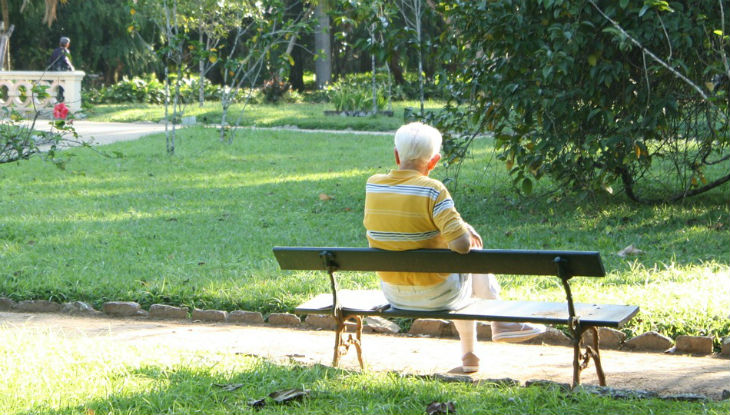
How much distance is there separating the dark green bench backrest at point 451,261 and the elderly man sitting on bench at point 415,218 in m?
0.14

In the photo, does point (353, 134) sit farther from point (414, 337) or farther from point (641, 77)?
point (414, 337)

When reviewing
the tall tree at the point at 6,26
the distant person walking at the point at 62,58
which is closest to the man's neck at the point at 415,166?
the distant person walking at the point at 62,58

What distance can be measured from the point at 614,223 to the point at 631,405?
219 inches

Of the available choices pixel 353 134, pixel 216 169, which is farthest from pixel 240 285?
pixel 353 134

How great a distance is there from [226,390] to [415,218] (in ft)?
4.18

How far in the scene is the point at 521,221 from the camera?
956 centimetres

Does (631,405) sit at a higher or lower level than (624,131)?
lower

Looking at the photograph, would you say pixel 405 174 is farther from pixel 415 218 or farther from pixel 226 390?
pixel 226 390

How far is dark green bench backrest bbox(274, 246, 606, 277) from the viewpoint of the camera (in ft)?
13.9

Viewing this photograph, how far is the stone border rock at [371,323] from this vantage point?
17.9 feet

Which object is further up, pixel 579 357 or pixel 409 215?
pixel 409 215

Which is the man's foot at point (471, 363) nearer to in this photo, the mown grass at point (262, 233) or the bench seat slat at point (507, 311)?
the bench seat slat at point (507, 311)

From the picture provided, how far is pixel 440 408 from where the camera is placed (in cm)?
396

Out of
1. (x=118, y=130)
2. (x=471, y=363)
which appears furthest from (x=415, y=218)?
(x=118, y=130)
